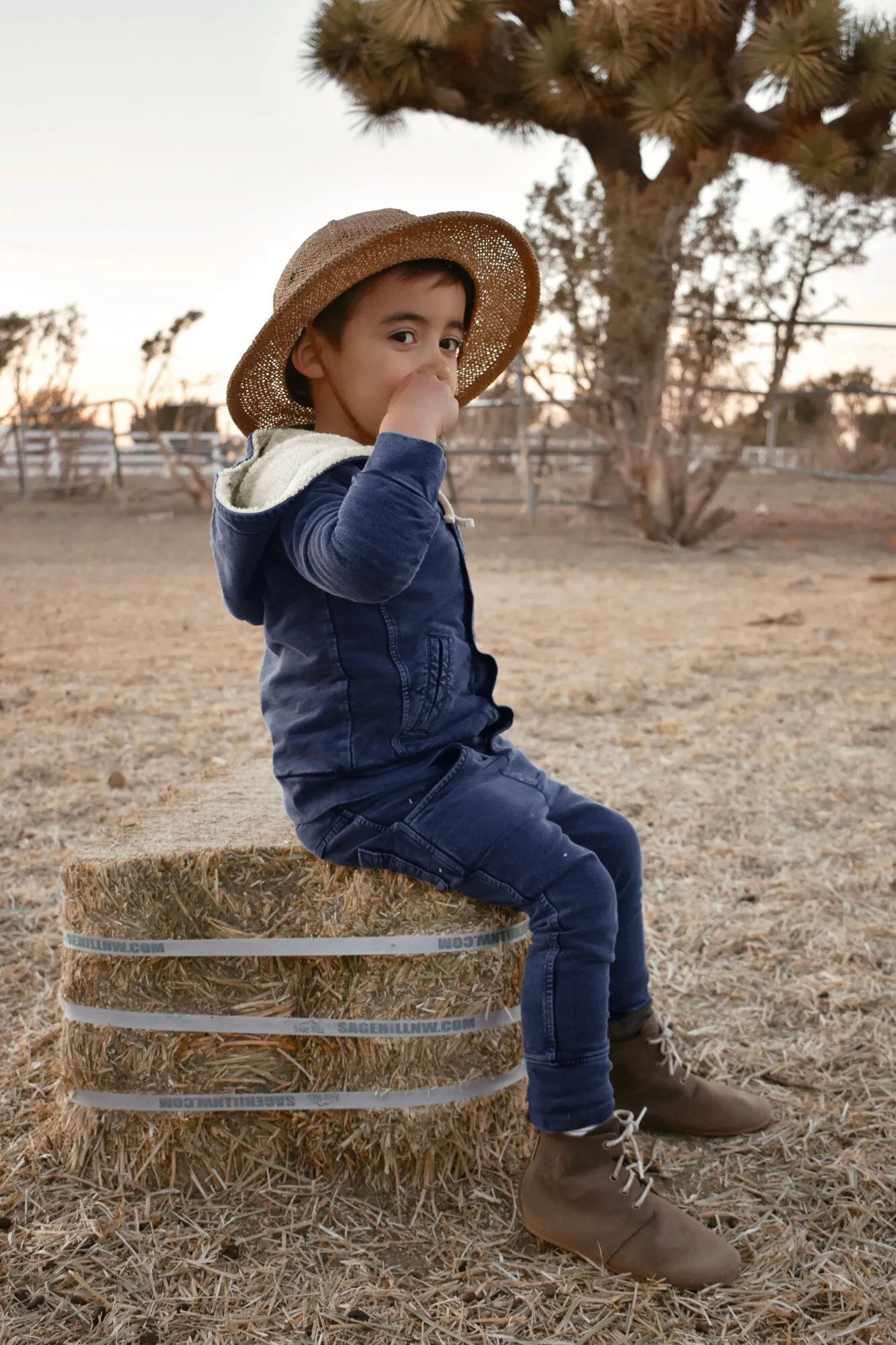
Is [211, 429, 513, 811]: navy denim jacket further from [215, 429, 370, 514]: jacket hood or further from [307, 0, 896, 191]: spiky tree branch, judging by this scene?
[307, 0, 896, 191]: spiky tree branch

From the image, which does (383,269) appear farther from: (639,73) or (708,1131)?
(639,73)

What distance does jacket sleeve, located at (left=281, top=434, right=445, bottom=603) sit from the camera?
1305 millimetres

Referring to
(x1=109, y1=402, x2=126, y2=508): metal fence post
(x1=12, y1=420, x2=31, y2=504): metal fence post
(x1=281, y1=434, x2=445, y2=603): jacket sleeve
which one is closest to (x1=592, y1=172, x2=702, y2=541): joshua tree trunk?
(x1=109, y1=402, x2=126, y2=508): metal fence post

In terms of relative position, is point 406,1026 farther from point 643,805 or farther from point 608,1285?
point 643,805

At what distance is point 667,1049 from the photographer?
167cm

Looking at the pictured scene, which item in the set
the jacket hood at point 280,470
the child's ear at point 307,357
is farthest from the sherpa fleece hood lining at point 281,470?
the child's ear at point 307,357

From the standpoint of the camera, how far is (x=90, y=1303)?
1.29 meters

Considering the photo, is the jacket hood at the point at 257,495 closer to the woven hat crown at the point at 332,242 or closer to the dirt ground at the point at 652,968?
the woven hat crown at the point at 332,242

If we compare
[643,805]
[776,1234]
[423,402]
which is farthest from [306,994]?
[643,805]

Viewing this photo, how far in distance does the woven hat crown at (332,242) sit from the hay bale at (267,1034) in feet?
2.50

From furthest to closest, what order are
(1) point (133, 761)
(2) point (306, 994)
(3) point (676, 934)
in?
(1) point (133, 761), (3) point (676, 934), (2) point (306, 994)

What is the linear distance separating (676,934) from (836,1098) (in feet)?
1.91

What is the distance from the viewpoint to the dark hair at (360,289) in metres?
1.49

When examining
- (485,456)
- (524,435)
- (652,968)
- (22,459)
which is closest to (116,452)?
(22,459)
